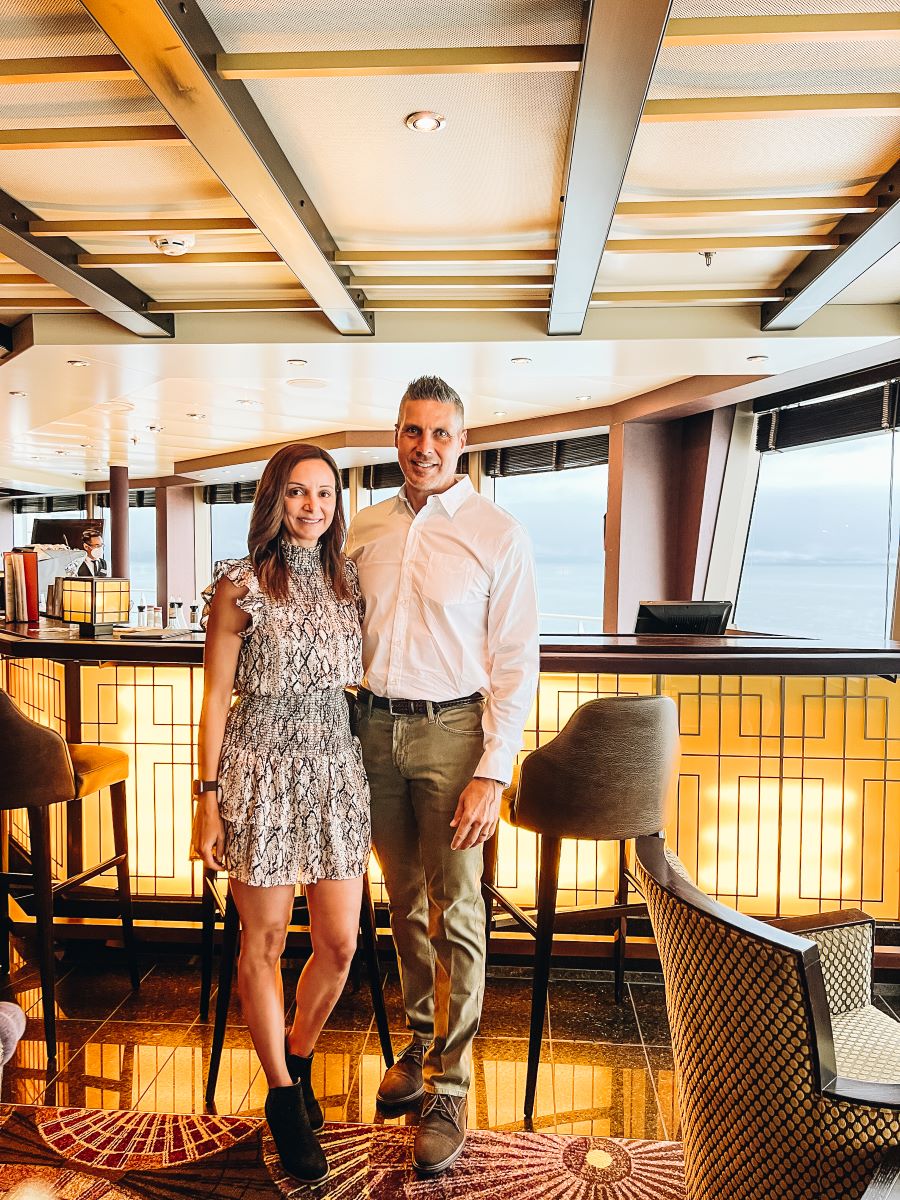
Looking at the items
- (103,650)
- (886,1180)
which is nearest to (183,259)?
(103,650)

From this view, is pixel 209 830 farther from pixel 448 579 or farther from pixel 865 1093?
pixel 865 1093

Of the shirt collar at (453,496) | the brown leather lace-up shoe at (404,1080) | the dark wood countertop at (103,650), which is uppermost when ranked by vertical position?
the shirt collar at (453,496)

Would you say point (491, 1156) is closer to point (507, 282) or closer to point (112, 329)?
point (507, 282)

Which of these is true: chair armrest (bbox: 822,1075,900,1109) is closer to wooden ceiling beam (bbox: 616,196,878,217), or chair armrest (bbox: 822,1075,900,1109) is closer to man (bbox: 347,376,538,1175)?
man (bbox: 347,376,538,1175)

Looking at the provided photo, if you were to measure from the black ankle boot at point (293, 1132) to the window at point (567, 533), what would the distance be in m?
7.47

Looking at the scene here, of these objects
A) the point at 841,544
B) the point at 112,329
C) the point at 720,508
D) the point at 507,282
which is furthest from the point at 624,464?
the point at 112,329

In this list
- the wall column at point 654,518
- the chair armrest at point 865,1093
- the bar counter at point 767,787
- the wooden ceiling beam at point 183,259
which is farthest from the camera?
the wall column at point 654,518

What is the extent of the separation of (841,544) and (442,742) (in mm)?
5765

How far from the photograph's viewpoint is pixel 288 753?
1.93 meters

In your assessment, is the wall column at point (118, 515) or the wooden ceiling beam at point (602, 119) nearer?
the wooden ceiling beam at point (602, 119)

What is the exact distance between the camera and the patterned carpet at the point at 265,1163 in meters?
1.98

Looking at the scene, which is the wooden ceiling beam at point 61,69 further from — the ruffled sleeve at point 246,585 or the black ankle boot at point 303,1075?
the black ankle boot at point 303,1075

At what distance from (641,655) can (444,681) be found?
0.94m

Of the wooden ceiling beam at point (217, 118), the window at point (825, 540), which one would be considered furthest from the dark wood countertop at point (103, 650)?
the window at point (825, 540)
